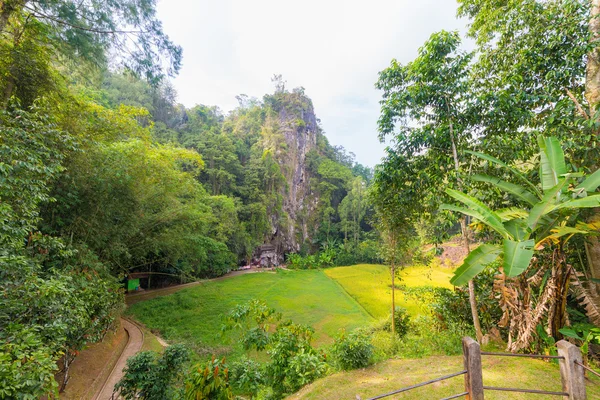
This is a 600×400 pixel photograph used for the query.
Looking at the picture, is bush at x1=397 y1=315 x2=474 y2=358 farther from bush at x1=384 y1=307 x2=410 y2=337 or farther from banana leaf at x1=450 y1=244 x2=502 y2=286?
banana leaf at x1=450 y1=244 x2=502 y2=286

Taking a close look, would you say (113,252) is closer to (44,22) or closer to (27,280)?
(27,280)

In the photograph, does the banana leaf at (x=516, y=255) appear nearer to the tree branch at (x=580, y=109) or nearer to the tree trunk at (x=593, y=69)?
the tree branch at (x=580, y=109)

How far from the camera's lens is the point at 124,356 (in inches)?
285

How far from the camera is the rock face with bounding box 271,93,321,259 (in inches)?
1078

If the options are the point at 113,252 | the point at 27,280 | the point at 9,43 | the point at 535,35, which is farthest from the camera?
the point at 113,252

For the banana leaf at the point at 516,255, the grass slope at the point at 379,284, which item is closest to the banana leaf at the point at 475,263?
the banana leaf at the point at 516,255

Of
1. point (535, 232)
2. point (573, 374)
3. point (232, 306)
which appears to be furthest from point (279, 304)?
point (573, 374)

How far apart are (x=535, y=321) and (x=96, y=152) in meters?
9.07

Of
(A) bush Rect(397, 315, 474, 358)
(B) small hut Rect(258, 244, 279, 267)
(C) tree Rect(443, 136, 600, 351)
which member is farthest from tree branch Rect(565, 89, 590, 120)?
(B) small hut Rect(258, 244, 279, 267)

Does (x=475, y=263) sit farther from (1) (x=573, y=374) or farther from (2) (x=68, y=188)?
(2) (x=68, y=188)

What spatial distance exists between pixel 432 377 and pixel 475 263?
8.34 ft

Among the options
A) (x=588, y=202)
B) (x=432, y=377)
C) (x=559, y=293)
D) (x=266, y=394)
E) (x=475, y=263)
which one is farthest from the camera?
(x=266, y=394)

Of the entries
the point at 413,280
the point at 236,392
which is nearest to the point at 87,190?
the point at 236,392

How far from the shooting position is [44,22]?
491 centimetres
